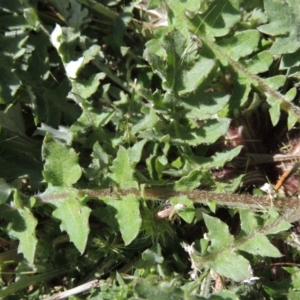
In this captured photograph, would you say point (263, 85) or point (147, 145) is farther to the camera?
point (147, 145)

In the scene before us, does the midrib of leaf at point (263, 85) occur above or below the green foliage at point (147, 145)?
above

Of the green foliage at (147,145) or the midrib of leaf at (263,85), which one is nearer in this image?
the green foliage at (147,145)

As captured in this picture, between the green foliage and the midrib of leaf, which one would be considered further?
the midrib of leaf

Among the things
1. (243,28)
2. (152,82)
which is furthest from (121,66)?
(243,28)

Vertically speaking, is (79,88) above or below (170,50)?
below

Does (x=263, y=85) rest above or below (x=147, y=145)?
above

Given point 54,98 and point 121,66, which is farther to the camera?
point 121,66

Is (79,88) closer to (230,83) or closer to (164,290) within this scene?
(230,83)

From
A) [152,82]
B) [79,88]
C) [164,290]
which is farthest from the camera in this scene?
[152,82]
